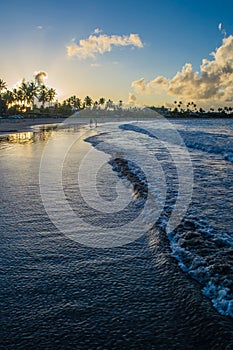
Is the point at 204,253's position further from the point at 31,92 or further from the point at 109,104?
the point at 109,104

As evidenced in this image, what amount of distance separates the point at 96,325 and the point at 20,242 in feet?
6.21

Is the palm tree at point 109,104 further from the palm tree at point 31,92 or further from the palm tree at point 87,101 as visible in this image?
the palm tree at point 31,92

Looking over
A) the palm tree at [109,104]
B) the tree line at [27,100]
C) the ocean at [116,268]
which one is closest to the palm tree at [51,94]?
the tree line at [27,100]

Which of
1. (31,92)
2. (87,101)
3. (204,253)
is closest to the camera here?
(204,253)

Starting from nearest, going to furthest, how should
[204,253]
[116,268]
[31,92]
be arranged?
[116,268]
[204,253]
[31,92]

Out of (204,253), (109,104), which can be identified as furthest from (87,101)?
(204,253)

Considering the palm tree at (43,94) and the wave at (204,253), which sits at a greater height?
the palm tree at (43,94)

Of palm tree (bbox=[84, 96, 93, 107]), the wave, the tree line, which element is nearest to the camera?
the wave

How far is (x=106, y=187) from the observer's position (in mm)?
7027

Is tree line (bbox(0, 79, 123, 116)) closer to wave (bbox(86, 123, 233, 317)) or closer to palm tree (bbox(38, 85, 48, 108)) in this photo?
palm tree (bbox(38, 85, 48, 108))

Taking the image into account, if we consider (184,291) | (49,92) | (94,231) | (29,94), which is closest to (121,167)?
(94,231)

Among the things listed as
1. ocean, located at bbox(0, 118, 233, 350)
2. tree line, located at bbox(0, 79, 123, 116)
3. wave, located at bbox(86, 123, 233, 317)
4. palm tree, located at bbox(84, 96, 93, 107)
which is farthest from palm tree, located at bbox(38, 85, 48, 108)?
wave, located at bbox(86, 123, 233, 317)

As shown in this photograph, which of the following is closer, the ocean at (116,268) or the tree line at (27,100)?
the ocean at (116,268)

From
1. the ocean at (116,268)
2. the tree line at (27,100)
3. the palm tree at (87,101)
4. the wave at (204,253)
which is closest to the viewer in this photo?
the ocean at (116,268)
